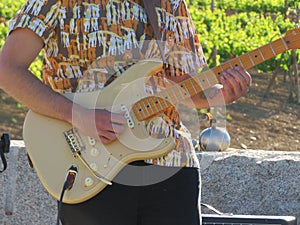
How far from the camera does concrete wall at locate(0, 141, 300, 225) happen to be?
4.36 meters

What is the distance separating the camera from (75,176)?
8.51ft

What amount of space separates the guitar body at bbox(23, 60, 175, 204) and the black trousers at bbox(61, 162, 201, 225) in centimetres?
3

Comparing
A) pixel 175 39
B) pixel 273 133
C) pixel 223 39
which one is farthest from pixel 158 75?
pixel 223 39

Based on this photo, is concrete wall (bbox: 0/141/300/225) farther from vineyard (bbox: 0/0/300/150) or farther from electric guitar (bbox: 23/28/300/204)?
vineyard (bbox: 0/0/300/150)

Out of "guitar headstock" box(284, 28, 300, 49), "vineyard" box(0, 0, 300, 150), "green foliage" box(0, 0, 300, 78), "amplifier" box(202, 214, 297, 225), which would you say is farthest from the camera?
"green foliage" box(0, 0, 300, 78)

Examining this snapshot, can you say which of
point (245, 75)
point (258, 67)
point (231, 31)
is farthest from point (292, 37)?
point (231, 31)

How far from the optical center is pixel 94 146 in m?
2.61

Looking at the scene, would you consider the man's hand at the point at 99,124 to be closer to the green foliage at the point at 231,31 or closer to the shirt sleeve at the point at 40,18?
the shirt sleeve at the point at 40,18

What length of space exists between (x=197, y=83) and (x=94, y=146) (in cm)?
38

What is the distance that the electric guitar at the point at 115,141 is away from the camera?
8.41 feet

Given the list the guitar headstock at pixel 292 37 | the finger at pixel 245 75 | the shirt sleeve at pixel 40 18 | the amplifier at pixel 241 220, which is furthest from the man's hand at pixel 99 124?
the amplifier at pixel 241 220

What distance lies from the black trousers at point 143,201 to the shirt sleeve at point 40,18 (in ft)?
1.58

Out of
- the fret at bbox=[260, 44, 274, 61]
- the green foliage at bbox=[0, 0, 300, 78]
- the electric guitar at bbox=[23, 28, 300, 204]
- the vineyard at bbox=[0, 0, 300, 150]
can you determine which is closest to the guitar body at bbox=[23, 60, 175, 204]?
the electric guitar at bbox=[23, 28, 300, 204]

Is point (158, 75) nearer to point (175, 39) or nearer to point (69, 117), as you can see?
point (175, 39)
